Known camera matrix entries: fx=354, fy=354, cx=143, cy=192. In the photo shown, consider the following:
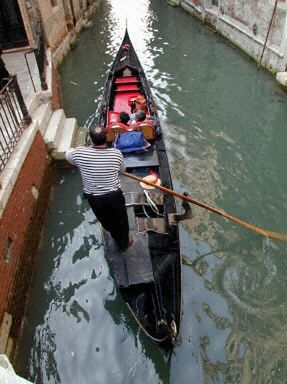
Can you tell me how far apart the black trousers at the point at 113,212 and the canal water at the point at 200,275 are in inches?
32.5

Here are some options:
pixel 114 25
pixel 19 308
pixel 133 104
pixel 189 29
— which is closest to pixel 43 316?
pixel 19 308

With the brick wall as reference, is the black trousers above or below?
above

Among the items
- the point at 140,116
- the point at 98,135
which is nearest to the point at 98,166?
the point at 98,135

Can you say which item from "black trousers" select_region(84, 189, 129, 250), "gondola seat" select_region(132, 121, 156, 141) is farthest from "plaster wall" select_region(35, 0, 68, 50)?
"black trousers" select_region(84, 189, 129, 250)

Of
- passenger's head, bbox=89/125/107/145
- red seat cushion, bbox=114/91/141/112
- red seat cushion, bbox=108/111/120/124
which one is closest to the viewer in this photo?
passenger's head, bbox=89/125/107/145

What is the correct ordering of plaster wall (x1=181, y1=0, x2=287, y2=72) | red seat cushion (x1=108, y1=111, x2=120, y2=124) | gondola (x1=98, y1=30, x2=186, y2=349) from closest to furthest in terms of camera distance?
gondola (x1=98, y1=30, x2=186, y2=349)
red seat cushion (x1=108, y1=111, x2=120, y2=124)
plaster wall (x1=181, y1=0, x2=287, y2=72)

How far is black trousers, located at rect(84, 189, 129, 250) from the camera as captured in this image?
3162mm

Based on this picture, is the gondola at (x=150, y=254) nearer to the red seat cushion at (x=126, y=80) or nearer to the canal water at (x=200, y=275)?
the canal water at (x=200, y=275)

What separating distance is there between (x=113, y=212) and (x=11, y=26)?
8.14 m

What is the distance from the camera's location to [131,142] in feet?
16.3

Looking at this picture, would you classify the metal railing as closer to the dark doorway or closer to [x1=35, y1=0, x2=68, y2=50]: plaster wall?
the dark doorway

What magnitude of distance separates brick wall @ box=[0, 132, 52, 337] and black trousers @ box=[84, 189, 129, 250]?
108 cm

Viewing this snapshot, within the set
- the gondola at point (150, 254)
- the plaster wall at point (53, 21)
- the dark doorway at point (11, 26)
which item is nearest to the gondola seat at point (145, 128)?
the gondola at point (150, 254)

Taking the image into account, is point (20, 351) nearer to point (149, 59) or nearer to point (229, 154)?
point (229, 154)
